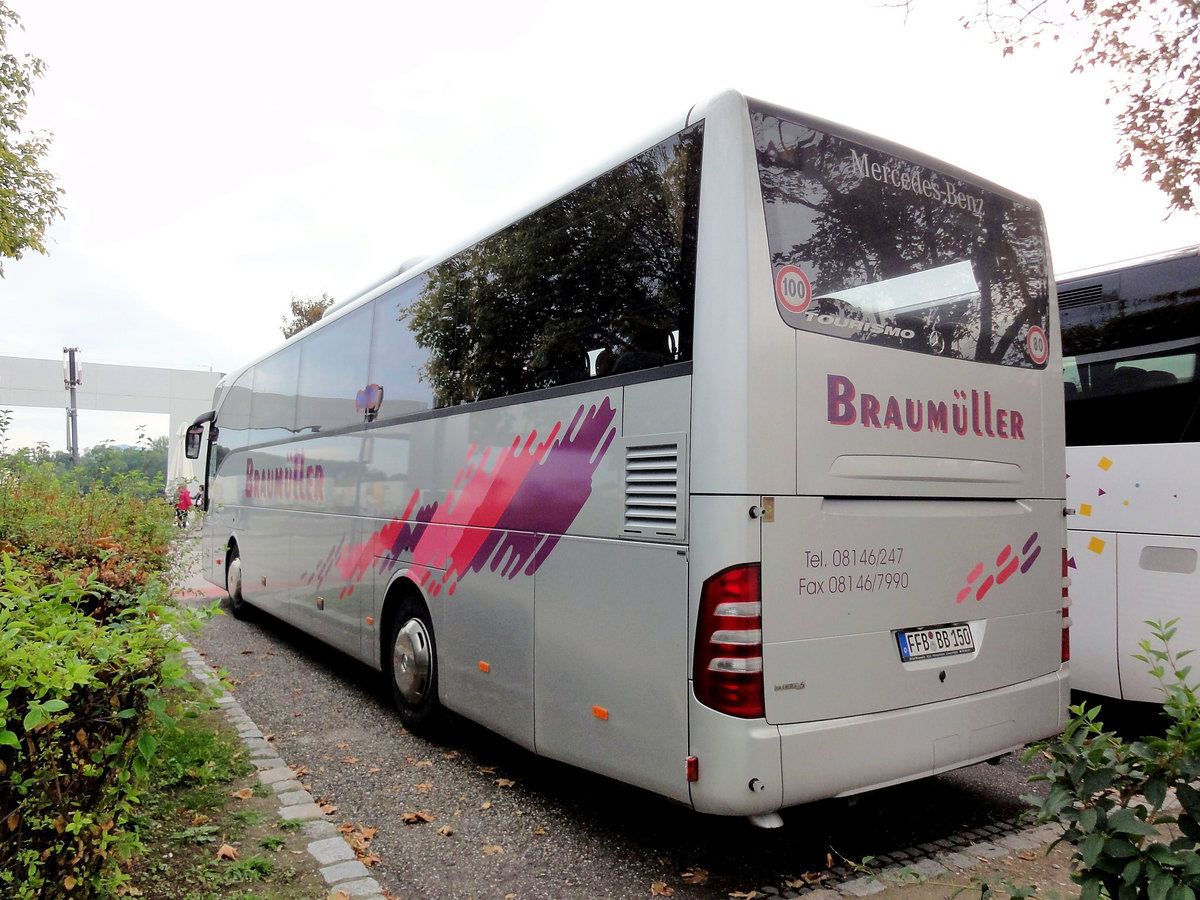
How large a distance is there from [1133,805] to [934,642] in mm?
1791

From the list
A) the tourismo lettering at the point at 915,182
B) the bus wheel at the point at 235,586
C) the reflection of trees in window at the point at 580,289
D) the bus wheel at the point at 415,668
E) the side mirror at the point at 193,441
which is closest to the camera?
the reflection of trees in window at the point at 580,289

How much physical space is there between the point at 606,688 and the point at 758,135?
2.57 meters

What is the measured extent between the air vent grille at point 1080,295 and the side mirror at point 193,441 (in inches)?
472

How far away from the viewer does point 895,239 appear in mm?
4152

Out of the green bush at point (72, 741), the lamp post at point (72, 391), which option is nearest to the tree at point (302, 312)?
the lamp post at point (72, 391)

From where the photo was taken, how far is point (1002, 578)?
4.40m

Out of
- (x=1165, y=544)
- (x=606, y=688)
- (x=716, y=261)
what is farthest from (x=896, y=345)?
(x=1165, y=544)

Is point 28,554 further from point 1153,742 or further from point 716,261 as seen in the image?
point 1153,742

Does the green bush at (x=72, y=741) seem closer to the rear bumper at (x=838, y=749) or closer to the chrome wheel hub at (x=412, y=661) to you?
the rear bumper at (x=838, y=749)

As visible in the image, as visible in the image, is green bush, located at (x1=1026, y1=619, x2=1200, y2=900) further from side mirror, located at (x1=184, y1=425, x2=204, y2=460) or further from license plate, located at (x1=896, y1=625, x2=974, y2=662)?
side mirror, located at (x1=184, y1=425, x2=204, y2=460)

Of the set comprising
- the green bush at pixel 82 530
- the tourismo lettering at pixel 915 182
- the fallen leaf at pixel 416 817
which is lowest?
the fallen leaf at pixel 416 817

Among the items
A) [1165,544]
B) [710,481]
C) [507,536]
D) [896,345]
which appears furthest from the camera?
[1165,544]

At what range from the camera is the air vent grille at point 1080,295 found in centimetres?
653

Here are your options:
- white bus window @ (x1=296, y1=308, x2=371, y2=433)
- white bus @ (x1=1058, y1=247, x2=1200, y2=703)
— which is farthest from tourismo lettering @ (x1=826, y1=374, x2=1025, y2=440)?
white bus window @ (x1=296, y1=308, x2=371, y2=433)
